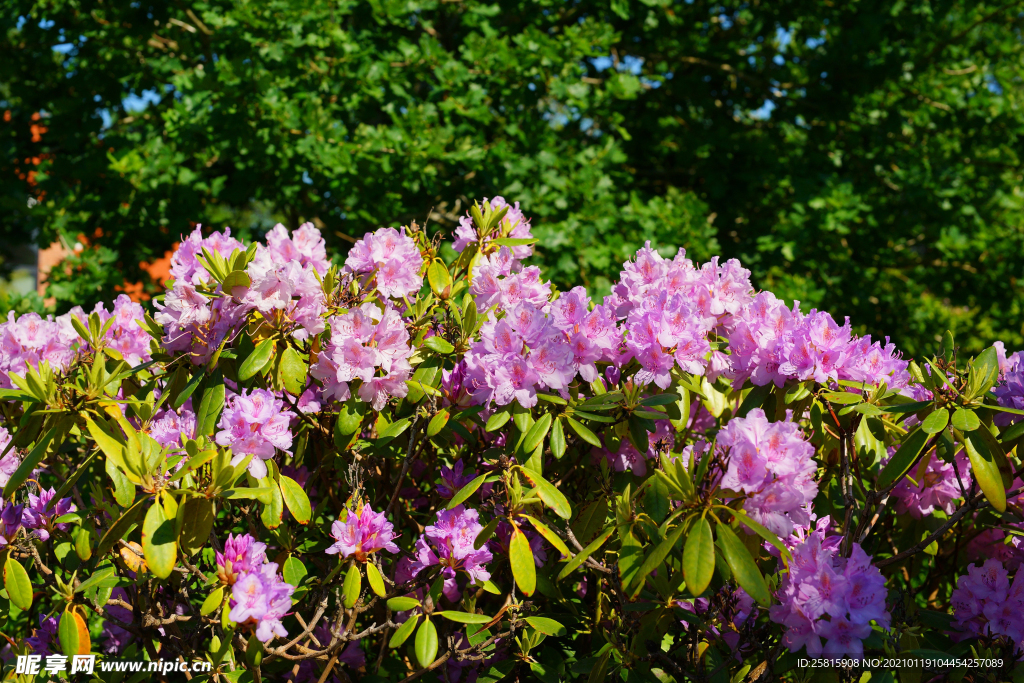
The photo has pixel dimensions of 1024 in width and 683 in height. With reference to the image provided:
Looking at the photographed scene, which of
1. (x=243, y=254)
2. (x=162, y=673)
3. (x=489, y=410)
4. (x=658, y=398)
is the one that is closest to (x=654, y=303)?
(x=658, y=398)

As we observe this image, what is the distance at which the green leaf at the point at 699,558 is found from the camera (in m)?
1.11

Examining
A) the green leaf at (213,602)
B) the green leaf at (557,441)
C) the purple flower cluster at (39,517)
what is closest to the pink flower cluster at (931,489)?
the green leaf at (557,441)

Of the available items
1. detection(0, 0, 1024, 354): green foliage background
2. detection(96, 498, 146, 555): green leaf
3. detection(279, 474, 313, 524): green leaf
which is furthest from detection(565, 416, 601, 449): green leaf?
detection(0, 0, 1024, 354): green foliage background

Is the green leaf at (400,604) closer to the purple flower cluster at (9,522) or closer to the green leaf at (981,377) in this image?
the purple flower cluster at (9,522)

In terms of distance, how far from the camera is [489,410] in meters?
1.48

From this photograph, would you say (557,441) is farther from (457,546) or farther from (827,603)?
(827,603)

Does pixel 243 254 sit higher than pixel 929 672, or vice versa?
pixel 243 254

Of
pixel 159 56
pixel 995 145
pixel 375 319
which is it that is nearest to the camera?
pixel 375 319

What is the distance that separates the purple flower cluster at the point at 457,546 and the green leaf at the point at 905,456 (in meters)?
0.82

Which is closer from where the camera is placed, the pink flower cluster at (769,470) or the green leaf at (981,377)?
the pink flower cluster at (769,470)

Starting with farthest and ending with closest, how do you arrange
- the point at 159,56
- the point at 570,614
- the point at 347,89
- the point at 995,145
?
the point at 995,145 → the point at 159,56 → the point at 347,89 → the point at 570,614

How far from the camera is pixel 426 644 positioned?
1.34 meters

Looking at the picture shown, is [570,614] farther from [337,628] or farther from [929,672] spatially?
[929,672]

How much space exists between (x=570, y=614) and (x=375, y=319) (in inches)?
32.5
